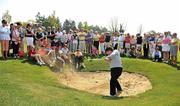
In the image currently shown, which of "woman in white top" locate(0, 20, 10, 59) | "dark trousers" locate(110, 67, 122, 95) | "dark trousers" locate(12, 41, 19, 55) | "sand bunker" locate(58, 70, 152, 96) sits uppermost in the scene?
"woman in white top" locate(0, 20, 10, 59)

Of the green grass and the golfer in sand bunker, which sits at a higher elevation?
the golfer in sand bunker

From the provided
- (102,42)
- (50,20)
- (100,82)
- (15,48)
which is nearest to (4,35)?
(15,48)

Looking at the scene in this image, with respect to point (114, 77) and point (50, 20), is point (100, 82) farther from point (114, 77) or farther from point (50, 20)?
point (50, 20)

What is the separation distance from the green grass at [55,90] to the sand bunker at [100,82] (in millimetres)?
620

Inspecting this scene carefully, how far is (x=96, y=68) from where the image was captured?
2720cm

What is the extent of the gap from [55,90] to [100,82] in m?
6.55

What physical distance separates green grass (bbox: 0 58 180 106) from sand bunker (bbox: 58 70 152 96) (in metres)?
0.62

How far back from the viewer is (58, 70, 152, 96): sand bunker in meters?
21.5

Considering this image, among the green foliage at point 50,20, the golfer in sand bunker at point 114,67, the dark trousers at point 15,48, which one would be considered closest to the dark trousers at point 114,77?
the golfer in sand bunker at point 114,67

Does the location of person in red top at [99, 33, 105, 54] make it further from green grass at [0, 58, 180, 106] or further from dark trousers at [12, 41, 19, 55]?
dark trousers at [12, 41, 19, 55]

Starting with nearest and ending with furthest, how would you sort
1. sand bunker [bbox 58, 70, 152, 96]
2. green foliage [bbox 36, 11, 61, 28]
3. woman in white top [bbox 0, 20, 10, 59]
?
sand bunker [bbox 58, 70, 152, 96], woman in white top [bbox 0, 20, 10, 59], green foliage [bbox 36, 11, 61, 28]

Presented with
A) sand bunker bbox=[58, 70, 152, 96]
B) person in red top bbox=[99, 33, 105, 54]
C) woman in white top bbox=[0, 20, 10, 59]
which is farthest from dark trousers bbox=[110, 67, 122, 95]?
person in red top bbox=[99, 33, 105, 54]

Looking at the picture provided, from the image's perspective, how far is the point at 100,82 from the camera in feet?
79.3

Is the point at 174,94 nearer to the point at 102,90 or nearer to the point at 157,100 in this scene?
the point at 157,100
